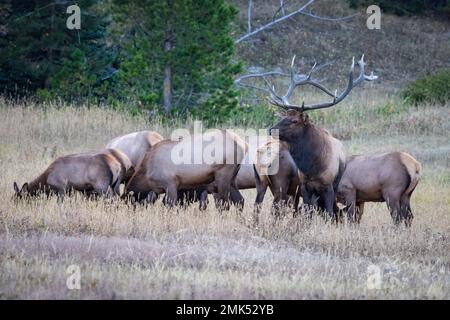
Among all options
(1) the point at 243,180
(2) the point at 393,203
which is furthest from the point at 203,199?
(2) the point at 393,203

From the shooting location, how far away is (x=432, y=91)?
31016 mm

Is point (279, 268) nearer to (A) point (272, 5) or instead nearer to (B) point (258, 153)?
(B) point (258, 153)

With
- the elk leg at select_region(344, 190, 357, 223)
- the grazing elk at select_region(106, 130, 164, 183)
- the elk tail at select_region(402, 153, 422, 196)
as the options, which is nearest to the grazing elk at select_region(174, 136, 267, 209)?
the grazing elk at select_region(106, 130, 164, 183)

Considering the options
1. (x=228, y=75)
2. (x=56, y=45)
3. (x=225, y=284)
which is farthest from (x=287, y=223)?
(x=56, y=45)

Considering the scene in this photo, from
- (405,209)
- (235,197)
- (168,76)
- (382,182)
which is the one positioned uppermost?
(168,76)

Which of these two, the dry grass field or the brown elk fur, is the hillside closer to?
the dry grass field

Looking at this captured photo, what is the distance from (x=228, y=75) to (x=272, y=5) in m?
21.5

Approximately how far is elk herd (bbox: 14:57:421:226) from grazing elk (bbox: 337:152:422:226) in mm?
16

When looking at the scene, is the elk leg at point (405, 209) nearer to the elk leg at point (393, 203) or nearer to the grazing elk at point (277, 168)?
the elk leg at point (393, 203)

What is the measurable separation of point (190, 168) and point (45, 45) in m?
13.8

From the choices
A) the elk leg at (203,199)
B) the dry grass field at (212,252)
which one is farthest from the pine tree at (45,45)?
the elk leg at (203,199)

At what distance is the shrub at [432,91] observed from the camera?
30.5 meters

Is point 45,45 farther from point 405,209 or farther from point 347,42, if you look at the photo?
point 347,42

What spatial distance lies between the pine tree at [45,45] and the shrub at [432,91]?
10356mm
